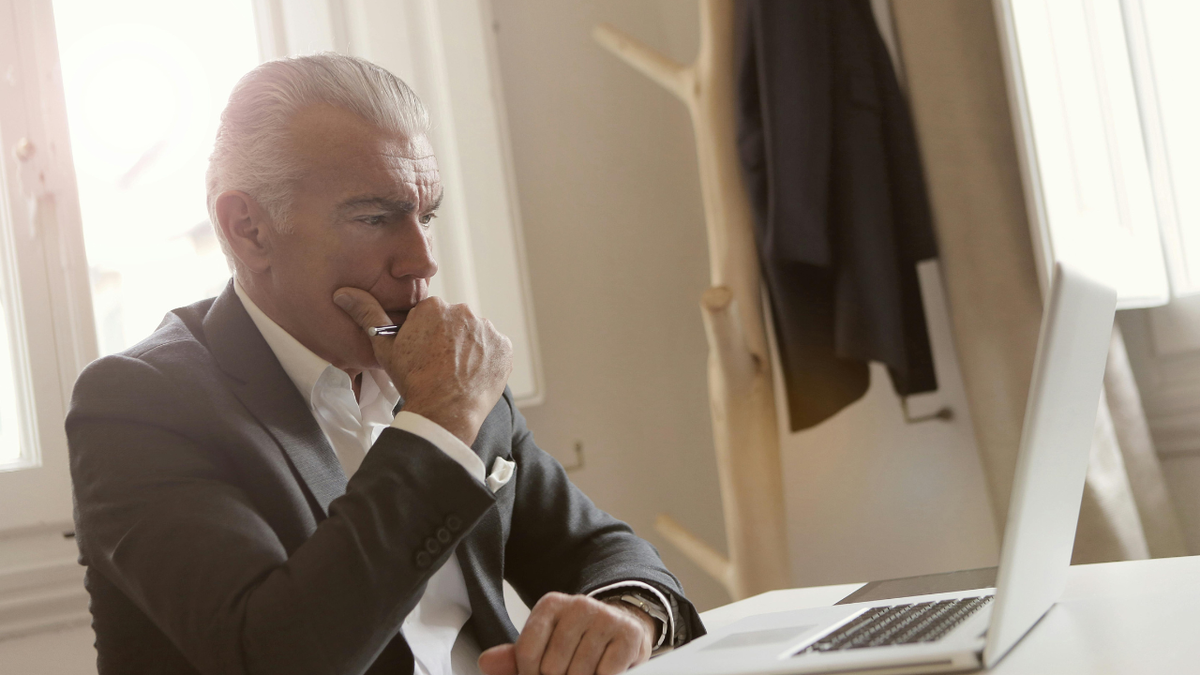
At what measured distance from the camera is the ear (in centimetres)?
117

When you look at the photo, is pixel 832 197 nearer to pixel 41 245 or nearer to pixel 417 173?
pixel 417 173

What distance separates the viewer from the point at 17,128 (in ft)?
5.57

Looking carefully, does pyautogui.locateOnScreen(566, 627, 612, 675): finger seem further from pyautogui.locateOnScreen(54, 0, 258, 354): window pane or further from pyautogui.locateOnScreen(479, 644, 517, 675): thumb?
pyautogui.locateOnScreen(54, 0, 258, 354): window pane

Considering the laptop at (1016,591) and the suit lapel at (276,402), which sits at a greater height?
the suit lapel at (276,402)

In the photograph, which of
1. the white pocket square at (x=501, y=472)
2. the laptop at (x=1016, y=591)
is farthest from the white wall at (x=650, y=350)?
the laptop at (x=1016, y=591)

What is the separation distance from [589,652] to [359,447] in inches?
18.0

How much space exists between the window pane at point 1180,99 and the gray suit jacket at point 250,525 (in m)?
1.35

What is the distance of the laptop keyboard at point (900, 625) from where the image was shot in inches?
28.5

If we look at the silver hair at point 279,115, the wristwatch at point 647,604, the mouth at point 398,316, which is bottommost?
the wristwatch at point 647,604

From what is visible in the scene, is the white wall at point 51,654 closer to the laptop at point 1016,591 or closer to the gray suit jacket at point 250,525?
the gray suit jacket at point 250,525

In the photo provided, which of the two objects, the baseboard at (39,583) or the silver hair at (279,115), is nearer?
the silver hair at (279,115)

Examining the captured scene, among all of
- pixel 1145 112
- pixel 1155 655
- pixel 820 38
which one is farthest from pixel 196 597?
pixel 1145 112

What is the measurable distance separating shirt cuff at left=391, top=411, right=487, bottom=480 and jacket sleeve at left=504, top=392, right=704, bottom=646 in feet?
1.15

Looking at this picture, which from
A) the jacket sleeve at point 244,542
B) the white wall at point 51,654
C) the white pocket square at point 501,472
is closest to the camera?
the jacket sleeve at point 244,542
